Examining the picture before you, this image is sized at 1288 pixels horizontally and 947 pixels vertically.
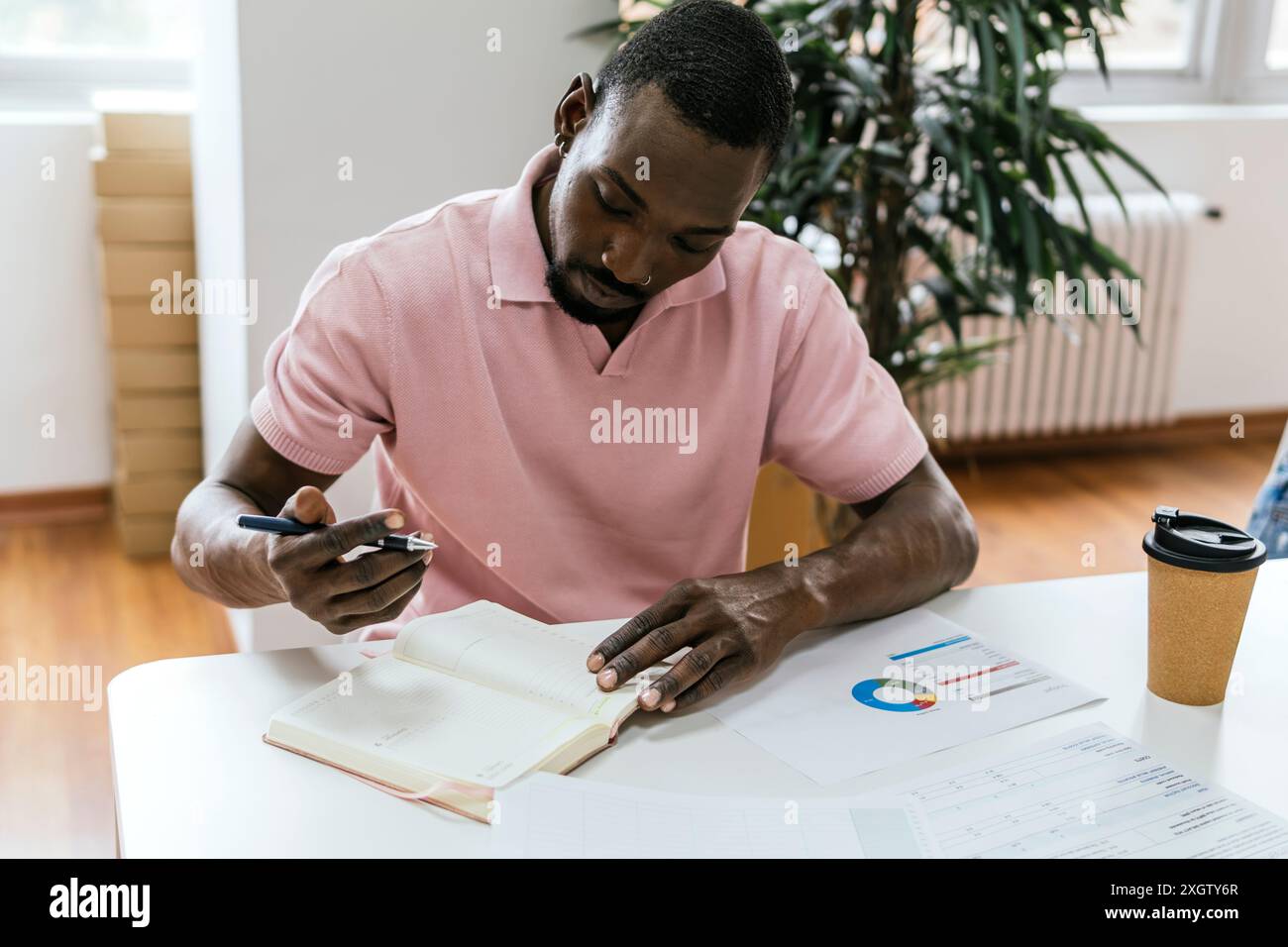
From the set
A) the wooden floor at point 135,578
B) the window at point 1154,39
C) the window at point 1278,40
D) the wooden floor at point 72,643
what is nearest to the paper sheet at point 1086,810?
the wooden floor at point 135,578

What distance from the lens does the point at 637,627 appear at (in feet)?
3.45

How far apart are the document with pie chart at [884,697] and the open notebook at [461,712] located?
0.37 ft

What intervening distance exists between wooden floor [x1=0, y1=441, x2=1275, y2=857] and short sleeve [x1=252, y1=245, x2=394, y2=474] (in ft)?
3.41

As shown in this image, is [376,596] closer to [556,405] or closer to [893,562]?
[556,405]

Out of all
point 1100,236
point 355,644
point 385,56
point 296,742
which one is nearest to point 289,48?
point 385,56

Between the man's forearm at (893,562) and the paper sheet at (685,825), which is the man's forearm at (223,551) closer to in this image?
the paper sheet at (685,825)

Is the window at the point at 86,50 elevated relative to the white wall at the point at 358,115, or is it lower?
elevated

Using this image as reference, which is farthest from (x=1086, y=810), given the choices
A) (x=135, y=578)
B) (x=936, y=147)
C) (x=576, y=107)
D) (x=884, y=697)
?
(x=135, y=578)

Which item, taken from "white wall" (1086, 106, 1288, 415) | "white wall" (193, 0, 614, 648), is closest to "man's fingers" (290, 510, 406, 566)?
"white wall" (193, 0, 614, 648)

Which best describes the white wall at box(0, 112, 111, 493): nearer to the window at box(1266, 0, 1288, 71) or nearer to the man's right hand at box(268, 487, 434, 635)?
the man's right hand at box(268, 487, 434, 635)

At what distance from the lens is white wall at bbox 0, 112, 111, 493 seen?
2990mm

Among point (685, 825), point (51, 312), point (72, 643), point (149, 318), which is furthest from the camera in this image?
point (51, 312)

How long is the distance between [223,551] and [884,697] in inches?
22.2

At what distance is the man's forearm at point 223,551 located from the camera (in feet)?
3.50
